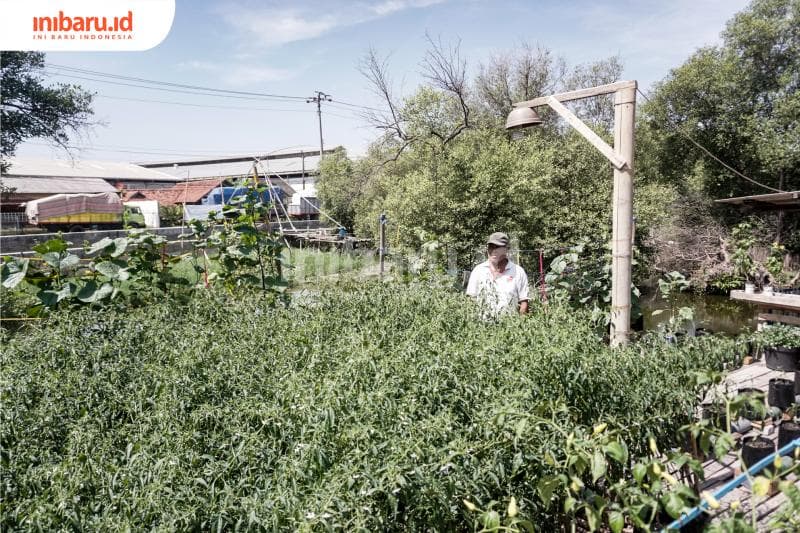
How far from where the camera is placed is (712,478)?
258 centimetres

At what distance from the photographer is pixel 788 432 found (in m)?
2.65

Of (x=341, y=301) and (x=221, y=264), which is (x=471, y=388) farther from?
(x=221, y=264)

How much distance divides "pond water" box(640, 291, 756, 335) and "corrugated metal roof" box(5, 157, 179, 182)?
87.6ft

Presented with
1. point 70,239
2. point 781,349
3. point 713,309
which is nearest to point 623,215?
point 781,349

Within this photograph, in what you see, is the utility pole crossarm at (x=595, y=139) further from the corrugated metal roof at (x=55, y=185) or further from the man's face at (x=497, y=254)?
the corrugated metal roof at (x=55, y=185)

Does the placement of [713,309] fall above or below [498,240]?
below

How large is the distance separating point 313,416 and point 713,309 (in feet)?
44.7

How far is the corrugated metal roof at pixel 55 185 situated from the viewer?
2629cm

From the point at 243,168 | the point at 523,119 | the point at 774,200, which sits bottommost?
the point at 774,200

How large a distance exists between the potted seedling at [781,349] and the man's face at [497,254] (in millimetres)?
2476

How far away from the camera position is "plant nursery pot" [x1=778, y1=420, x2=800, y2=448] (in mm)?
2619

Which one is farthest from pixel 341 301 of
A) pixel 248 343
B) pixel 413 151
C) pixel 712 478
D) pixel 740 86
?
pixel 740 86

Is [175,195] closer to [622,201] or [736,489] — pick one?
[622,201]

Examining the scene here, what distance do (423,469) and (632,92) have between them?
10.0 ft
